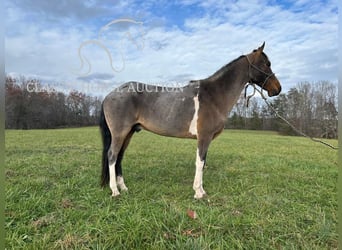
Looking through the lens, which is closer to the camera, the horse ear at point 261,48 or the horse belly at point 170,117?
the horse belly at point 170,117

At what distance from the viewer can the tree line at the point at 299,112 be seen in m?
8.50

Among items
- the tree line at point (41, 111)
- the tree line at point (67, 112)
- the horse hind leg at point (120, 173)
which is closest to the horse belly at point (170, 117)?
the horse hind leg at point (120, 173)

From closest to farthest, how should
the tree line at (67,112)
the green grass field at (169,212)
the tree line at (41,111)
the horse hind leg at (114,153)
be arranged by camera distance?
1. the green grass field at (169,212)
2. the horse hind leg at (114,153)
3. the tree line at (67,112)
4. the tree line at (41,111)

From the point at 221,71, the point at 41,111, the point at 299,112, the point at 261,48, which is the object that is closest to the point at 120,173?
the point at 221,71

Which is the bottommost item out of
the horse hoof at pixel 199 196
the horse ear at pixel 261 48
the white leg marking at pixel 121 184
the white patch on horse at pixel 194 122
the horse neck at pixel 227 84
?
the horse hoof at pixel 199 196

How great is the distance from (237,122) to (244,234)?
2027 centimetres

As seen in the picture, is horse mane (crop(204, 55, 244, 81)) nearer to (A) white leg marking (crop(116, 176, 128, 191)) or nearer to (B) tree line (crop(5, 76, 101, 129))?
(A) white leg marking (crop(116, 176, 128, 191))

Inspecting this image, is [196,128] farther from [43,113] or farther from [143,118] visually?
[43,113]

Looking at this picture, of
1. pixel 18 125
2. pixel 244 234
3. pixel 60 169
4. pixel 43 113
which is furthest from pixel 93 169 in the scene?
pixel 18 125

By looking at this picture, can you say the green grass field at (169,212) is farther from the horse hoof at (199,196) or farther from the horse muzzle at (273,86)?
the horse muzzle at (273,86)

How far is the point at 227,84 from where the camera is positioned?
3945 mm

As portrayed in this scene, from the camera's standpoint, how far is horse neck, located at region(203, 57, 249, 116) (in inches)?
152

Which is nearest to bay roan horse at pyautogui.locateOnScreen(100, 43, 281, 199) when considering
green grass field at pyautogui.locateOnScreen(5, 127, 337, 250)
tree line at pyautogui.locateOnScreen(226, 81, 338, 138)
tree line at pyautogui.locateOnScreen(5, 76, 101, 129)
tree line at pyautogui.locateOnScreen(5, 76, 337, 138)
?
green grass field at pyautogui.locateOnScreen(5, 127, 337, 250)

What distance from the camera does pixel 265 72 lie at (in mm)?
4020
